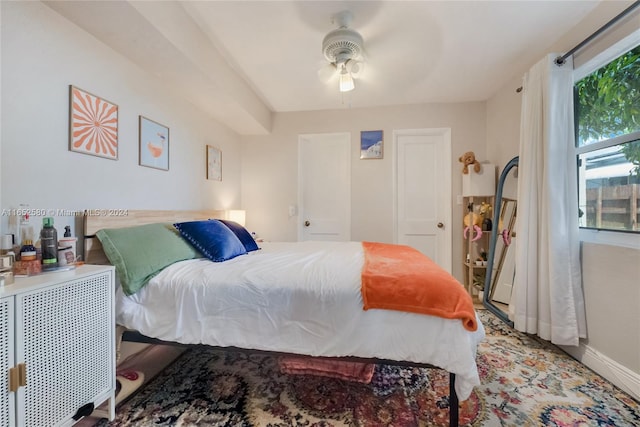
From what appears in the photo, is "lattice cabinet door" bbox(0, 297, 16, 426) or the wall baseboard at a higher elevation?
"lattice cabinet door" bbox(0, 297, 16, 426)

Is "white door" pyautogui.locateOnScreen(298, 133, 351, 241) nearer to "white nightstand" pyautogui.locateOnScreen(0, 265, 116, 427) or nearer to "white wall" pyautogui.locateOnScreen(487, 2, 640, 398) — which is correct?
"white wall" pyautogui.locateOnScreen(487, 2, 640, 398)

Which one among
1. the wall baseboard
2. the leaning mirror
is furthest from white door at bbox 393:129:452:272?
the wall baseboard

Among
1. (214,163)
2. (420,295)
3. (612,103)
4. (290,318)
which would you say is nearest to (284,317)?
(290,318)

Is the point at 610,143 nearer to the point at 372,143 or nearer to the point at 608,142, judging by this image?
the point at 608,142

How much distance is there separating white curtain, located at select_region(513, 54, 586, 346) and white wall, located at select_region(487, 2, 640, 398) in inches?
2.9

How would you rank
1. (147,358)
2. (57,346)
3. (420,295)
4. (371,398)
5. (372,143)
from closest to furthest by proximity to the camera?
(57,346) → (420,295) → (371,398) → (147,358) → (372,143)

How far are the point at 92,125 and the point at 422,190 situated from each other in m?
3.35

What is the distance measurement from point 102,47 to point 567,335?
3.72 meters

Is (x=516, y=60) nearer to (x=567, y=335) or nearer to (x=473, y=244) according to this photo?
(x=473, y=244)

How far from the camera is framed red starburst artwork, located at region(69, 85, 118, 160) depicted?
4.79 feet

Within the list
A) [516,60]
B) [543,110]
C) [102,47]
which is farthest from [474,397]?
[102,47]

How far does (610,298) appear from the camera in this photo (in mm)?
1595

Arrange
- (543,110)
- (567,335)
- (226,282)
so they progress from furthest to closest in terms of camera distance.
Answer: (543,110), (567,335), (226,282)

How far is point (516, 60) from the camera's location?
2.33 metres
